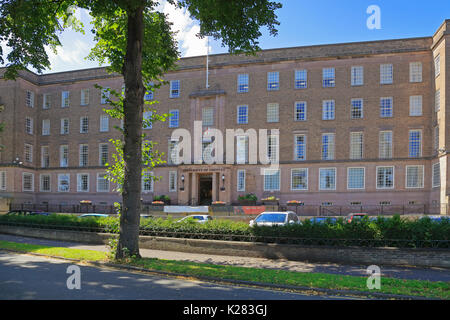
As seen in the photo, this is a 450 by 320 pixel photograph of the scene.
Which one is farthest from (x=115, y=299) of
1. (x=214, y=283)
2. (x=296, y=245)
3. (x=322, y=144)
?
(x=322, y=144)

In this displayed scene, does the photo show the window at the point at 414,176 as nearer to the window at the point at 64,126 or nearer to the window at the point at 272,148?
the window at the point at 272,148

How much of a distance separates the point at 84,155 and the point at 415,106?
39793 mm

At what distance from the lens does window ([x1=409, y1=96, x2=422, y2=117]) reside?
37.4m

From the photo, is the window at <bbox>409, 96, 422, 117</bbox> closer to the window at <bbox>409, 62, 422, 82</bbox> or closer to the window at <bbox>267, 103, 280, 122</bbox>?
the window at <bbox>409, 62, 422, 82</bbox>

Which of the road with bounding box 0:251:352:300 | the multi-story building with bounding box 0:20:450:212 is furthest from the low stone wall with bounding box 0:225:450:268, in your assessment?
the multi-story building with bounding box 0:20:450:212

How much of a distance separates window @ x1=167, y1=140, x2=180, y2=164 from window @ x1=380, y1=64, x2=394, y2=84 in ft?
78.3

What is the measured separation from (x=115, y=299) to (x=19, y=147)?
46280mm

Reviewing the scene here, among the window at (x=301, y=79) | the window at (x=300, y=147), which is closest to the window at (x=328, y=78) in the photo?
the window at (x=301, y=79)

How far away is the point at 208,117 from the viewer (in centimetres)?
4322

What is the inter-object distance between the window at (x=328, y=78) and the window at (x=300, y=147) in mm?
6132

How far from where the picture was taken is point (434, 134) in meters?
36.2

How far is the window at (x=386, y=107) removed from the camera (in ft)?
126

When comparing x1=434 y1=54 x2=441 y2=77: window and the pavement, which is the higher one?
x1=434 y1=54 x2=441 y2=77: window
